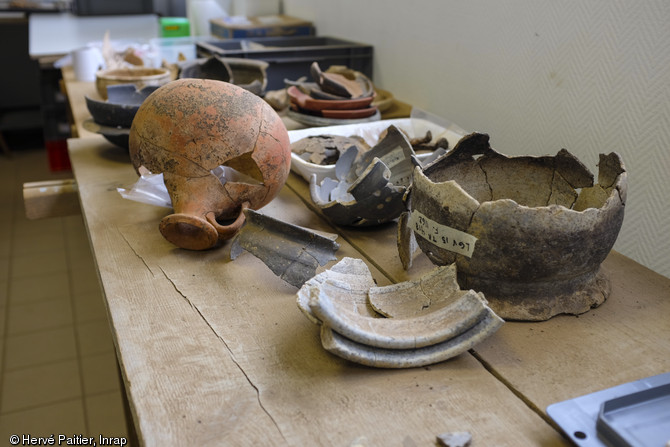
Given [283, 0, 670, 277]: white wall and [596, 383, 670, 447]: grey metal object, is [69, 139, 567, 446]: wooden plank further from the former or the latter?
[283, 0, 670, 277]: white wall

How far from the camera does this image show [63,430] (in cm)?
187

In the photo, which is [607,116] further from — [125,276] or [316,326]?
[125,276]

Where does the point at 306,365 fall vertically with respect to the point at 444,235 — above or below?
below

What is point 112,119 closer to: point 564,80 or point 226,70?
point 226,70

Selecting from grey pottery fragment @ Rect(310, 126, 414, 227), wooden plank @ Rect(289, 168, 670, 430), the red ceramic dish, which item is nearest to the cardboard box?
the red ceramic dish

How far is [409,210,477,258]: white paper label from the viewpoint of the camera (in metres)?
0.91

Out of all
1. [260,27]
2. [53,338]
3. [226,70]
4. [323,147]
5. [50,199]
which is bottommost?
[53,338]

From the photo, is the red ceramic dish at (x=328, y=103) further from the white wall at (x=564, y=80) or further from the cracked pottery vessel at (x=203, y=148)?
the cracked pottery vessel at (x=203, y=148)

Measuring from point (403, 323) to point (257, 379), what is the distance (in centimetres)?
23

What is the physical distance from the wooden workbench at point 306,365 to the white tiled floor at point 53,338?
104 centimetres

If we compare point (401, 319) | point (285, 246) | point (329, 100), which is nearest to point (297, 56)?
point (329, 100)

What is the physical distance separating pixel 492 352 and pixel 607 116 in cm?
83

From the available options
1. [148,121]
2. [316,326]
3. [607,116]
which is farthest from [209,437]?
[607,116]

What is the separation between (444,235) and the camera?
938 millimetres
